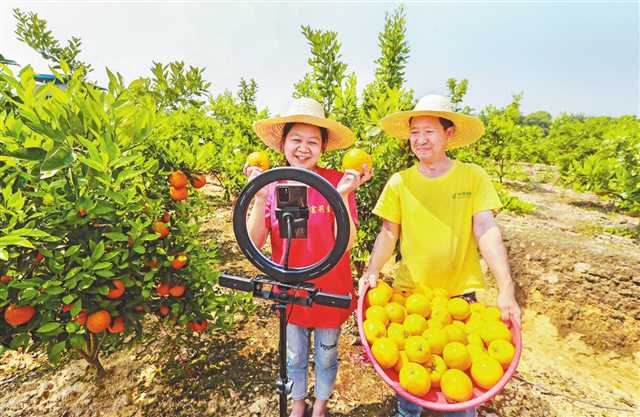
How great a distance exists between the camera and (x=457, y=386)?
4.29ft

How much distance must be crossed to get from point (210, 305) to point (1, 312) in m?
1.04

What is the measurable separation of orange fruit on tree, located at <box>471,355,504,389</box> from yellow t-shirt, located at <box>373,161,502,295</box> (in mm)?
537

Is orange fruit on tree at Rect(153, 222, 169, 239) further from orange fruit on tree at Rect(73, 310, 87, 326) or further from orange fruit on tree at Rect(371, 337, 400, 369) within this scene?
orange fruit on tree at Rect(371, 337, 400, 369)

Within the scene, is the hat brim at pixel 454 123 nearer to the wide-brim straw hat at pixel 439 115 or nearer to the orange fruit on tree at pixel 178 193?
the wide-brim straw hat at pixel 439 115

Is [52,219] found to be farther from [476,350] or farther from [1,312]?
[476,350]

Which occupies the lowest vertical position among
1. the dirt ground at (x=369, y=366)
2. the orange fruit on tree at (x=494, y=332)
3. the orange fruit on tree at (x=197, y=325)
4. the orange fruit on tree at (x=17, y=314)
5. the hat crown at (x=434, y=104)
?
the dirt ground at (x=369, y=366)

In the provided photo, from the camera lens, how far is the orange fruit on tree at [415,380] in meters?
1.33

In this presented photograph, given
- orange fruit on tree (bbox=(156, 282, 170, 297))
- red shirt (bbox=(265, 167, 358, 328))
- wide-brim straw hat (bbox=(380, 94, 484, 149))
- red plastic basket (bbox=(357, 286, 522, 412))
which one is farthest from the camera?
orange fruit on tree (bbox=(156, 282, 170, 297))

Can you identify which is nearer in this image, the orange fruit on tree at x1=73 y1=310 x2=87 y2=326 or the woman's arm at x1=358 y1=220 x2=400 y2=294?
the orange fruit on tree at x1=73 y1=310 x2=87 y2=326

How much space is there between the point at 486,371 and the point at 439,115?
1263mm

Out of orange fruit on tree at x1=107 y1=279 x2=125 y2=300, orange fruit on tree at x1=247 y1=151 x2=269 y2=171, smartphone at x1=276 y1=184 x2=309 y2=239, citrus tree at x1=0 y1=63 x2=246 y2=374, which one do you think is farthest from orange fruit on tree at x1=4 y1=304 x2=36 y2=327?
smartphone at x1=276 y1=184 x2=309 y2=239

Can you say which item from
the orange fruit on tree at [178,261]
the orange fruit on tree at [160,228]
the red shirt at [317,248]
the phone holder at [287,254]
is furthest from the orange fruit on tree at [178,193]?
the phone holder at [287,254]

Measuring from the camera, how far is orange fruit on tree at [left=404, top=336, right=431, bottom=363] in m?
1.38

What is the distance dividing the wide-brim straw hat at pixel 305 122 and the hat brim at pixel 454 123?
10.8 inches
